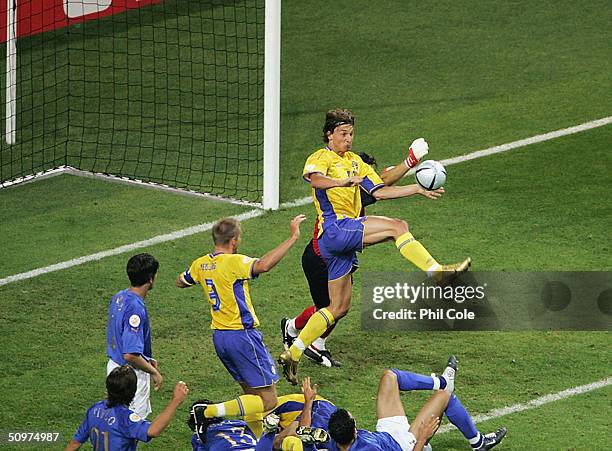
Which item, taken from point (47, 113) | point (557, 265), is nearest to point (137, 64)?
point (47, 113)

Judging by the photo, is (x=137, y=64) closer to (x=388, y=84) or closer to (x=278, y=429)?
(x=388, y=84)

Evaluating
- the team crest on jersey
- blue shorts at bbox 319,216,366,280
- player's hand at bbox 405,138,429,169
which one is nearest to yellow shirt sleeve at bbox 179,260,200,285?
the team crest on jersey

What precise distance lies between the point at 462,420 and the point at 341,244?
207cm

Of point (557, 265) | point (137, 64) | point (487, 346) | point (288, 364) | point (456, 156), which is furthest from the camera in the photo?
point (137, 64)

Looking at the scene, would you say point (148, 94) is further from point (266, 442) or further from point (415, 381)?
point (266, 442)

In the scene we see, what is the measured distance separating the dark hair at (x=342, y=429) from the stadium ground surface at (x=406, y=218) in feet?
5.93

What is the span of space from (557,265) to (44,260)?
16.8 feet

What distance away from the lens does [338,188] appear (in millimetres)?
11141

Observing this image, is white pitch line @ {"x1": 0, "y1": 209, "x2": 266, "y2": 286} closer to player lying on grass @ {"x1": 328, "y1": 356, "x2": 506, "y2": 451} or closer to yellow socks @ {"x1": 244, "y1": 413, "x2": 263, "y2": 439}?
yellow socks @ {"x1": 244, "y1": 413, "x2": 263, "y2": 439}

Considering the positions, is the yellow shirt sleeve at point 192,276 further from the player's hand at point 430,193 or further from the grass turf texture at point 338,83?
the grass turf texture at point 338,83

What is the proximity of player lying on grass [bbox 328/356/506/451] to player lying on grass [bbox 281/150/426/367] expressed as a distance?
1.59 m

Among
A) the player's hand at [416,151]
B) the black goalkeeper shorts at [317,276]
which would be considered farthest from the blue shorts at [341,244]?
the player's hand at [416,151]

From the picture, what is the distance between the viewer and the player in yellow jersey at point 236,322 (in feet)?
31.4

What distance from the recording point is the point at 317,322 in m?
10.8
